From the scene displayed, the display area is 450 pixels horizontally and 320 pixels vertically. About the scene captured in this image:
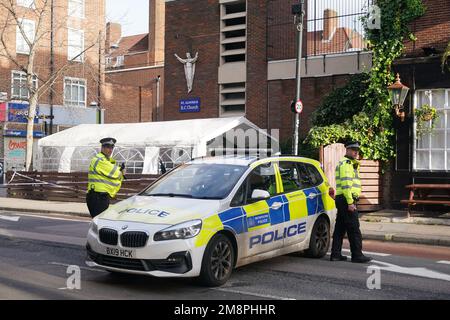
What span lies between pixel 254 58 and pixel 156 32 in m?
33.3

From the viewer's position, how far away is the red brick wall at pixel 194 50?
24.3 metres

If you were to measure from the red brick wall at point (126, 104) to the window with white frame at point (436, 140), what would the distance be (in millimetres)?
33897

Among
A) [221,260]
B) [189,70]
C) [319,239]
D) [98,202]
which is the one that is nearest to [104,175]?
[98,202]

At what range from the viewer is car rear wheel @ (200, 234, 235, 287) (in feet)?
22.0

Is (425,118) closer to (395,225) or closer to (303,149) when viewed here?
(395,225)

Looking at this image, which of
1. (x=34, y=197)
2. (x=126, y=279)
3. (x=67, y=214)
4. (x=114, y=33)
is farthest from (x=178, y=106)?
(x=114, y=33)

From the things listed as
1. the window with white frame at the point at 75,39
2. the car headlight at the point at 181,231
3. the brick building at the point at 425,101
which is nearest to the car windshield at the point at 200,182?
the car headlight at the point at 181,231

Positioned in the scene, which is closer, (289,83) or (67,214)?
(67,214)

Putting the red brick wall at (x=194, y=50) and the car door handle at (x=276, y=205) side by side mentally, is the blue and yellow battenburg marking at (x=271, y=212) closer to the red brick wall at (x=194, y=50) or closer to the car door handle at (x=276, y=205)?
the car door handle at (x=276, y=205)

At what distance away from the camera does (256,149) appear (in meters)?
21.4

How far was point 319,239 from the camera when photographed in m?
9.27

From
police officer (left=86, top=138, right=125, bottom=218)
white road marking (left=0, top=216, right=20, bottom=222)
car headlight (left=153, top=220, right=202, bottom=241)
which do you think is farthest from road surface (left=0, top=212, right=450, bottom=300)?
white road marking (left=0, top=216, right=20, bottom=222)

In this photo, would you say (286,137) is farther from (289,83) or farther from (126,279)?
(126,279)

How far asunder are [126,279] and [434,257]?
580 centimetres
